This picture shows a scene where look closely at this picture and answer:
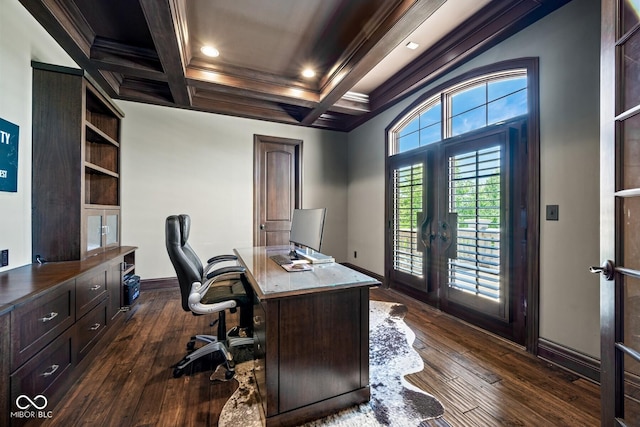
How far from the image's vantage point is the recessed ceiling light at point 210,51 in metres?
2.71

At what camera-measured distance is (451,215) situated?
2.92 metres

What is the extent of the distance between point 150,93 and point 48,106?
165 cm

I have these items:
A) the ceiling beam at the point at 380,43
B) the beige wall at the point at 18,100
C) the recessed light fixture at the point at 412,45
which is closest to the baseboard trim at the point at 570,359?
the ceiling beam at the point at 380,43

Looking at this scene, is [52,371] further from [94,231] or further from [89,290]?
[94,231]

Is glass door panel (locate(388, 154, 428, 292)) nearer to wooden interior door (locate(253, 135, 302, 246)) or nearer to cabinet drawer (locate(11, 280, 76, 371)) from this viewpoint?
wooden interior door (locate(253, 135, 302, 246))

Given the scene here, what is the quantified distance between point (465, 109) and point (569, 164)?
1.23 metres

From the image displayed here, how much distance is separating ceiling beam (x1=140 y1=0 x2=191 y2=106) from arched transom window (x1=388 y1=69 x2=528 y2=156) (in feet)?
9.25

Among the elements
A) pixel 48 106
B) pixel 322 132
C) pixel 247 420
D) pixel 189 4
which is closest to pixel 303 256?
pixel 247 420

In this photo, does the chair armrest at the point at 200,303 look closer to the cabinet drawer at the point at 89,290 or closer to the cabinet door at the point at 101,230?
the cabinet drawer at the point at 89,290

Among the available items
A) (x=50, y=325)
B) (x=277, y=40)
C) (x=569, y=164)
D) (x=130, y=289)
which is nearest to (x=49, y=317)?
(x=50, y=325)

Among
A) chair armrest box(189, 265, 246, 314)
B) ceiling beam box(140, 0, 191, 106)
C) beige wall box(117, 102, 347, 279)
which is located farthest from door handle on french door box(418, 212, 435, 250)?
ceiling beam box(140, 0, 191, 106)

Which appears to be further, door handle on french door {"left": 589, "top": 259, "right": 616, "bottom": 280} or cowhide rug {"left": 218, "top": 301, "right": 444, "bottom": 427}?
cowhide rug {"left": 218, "top": 301, "right": 444, "bottom": 427}

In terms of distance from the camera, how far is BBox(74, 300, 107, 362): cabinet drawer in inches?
73.6

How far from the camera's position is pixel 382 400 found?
1.64 metres
